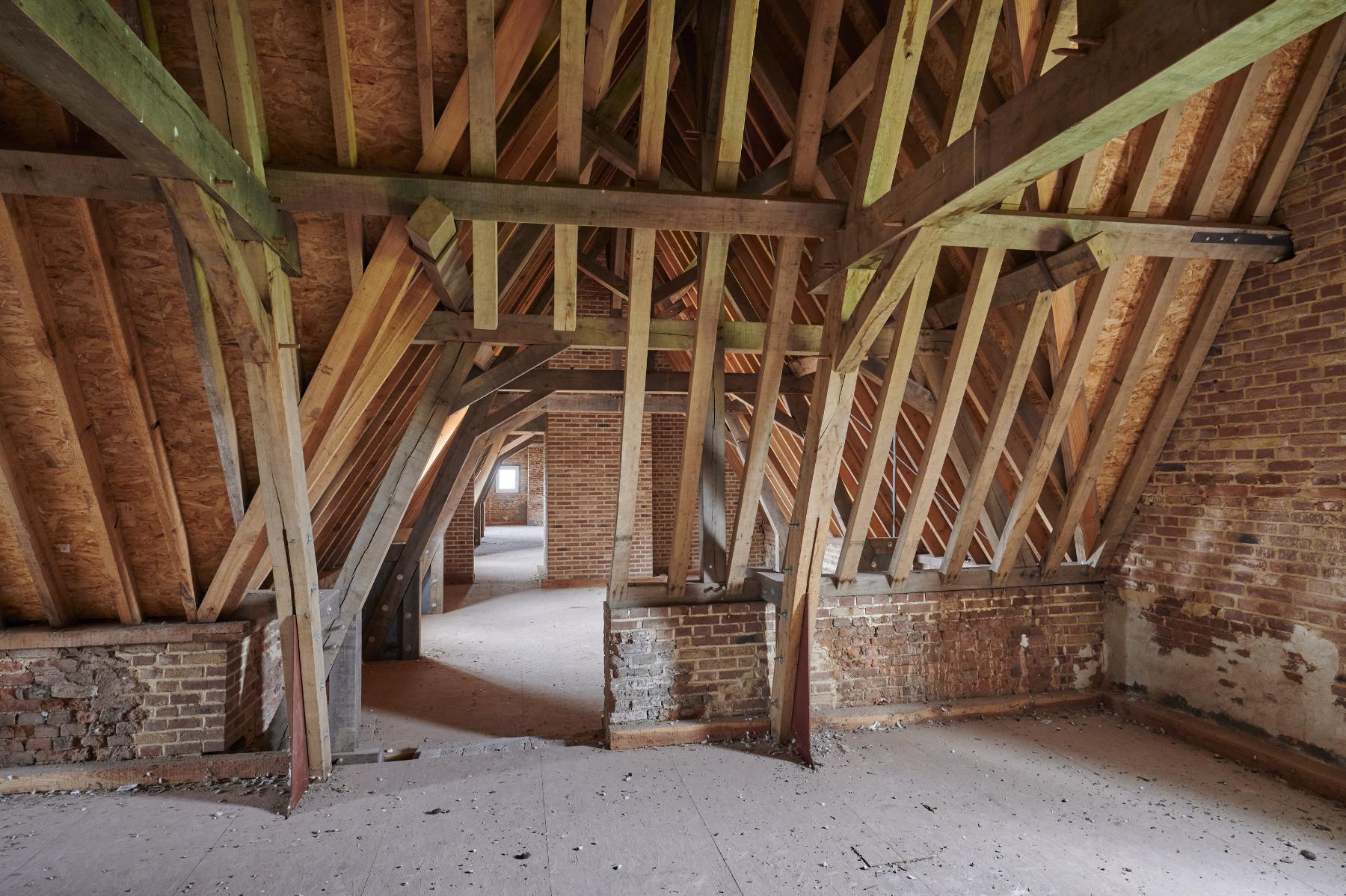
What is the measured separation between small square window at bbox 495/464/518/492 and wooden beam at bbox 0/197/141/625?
15.8 metres

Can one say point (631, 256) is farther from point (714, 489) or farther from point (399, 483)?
point (399, 483)

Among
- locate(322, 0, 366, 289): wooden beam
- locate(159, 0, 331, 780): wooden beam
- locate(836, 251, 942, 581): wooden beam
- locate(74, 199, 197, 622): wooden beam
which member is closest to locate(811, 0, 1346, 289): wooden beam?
locate(836, 251, 942, 581): wooden beam

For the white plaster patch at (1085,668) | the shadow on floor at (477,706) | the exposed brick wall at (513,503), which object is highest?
the exposed brick wall at (513,503)

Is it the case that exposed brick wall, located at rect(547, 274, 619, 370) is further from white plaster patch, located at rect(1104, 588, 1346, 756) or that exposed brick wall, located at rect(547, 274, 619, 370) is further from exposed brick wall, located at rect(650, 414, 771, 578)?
white plaster patch, located at rect(1104, 588, 1346, 756)

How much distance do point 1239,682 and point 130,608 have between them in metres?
5.91

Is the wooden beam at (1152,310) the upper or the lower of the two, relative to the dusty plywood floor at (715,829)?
upper

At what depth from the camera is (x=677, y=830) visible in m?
2.93

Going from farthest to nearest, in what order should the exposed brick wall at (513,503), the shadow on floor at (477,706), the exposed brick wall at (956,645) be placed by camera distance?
1. the exposed brick wall at (513,503)
2. the shadow on floor at (477,706)
3. the exposed brick wall at (956,645)

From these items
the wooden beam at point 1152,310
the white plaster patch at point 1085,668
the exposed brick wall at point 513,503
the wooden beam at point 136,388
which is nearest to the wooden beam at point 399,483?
the wooden beam at point 136,388

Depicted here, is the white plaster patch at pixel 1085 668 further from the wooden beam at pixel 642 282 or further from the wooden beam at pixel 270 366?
the wooden beam at pixel 270 366

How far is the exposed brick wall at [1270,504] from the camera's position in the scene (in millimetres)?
3279

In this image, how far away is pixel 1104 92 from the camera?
1.56 m

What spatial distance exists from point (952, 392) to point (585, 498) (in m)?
6.28

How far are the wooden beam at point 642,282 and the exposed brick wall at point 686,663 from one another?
0.94 ft
